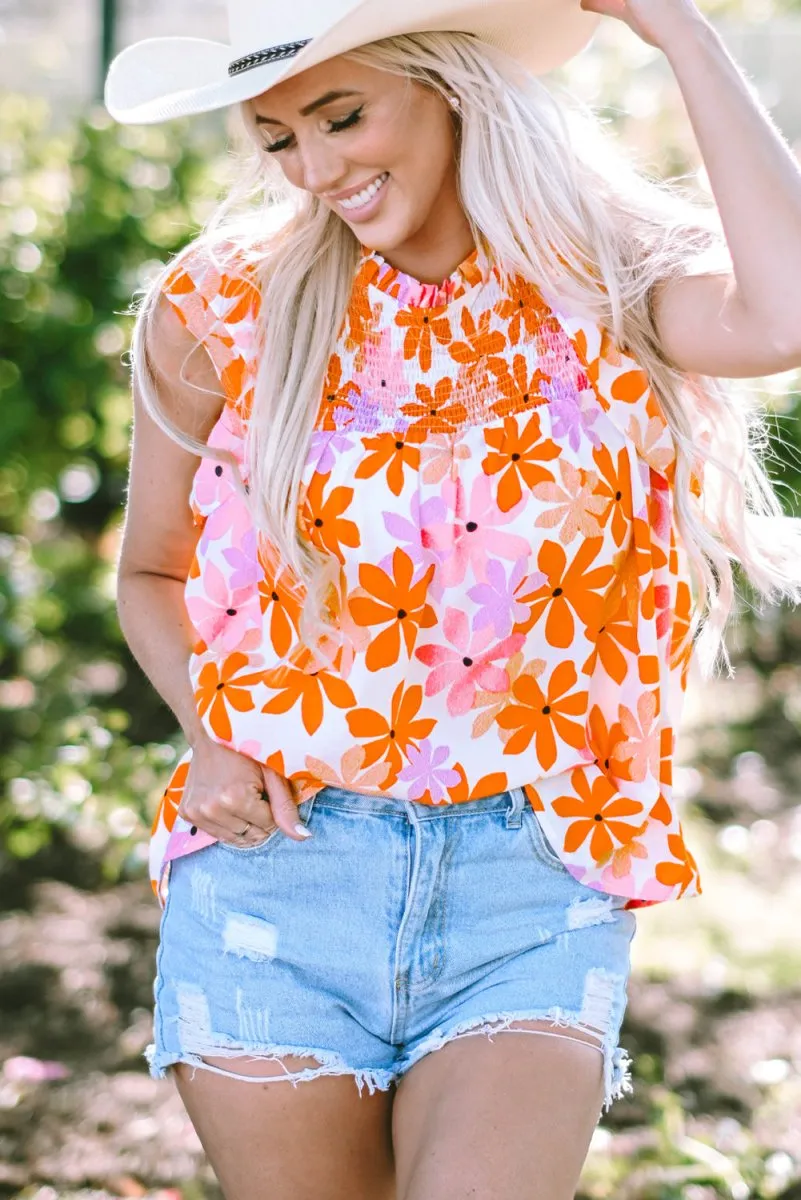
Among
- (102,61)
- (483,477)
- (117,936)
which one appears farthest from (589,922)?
(102,61)

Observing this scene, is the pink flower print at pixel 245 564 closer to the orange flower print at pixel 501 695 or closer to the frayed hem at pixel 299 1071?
the orange flower print at pixel 501 695

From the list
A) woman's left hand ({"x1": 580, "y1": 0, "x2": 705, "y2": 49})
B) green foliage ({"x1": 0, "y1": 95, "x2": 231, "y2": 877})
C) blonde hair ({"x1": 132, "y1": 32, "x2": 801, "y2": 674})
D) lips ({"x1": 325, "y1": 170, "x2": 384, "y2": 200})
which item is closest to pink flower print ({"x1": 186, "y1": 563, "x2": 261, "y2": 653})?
blonde hair ({"x1": 132, "y1": 32, "x2": 801, "y2": 674})

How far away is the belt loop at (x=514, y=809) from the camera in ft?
7.09

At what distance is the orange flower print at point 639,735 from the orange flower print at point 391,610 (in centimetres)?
30

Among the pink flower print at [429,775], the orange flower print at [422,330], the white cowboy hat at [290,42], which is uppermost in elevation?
the white cowboy hat at [290,42]

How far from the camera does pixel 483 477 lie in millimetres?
2129

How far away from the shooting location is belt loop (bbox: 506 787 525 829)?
2160 millimetres

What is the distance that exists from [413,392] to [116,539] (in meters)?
3.89

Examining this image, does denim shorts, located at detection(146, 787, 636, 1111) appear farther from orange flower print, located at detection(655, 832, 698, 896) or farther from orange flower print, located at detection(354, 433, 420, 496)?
orange flower print, located at detection(354, 433, 420, 496)

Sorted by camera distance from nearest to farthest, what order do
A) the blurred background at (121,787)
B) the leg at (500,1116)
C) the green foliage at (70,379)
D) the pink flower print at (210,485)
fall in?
the leg at (500,1116)
the pink flower print at (210,485)
the blurred background at (121,787)
the green foliage at (70,379)

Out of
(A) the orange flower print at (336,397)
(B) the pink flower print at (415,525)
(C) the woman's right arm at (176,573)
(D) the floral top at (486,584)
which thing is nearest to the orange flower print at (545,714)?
(D) the floral top at (486,584)

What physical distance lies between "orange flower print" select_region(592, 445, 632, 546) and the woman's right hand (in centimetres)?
55

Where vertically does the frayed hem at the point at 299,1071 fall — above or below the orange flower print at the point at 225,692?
below

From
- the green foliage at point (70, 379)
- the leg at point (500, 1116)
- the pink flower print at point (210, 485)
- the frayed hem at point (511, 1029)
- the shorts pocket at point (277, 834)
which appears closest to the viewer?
the leg at point (500, 1116)
